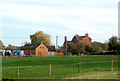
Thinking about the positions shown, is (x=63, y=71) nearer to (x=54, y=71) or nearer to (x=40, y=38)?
(x=54, y=71)

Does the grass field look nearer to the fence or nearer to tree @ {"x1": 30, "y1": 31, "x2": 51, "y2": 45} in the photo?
the fence

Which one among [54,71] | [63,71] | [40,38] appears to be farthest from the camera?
[40,38]

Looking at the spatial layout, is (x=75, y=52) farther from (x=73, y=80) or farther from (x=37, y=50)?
(x=73, y=80)

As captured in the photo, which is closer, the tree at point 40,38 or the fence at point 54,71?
the fence at point 54,71

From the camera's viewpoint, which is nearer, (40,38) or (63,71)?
(63,71)

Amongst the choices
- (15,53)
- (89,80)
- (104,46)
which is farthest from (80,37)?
(89,80)

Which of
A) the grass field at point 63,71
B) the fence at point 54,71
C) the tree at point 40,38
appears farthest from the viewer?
the tree at point 40,38

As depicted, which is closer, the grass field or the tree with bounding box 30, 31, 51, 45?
the grass field

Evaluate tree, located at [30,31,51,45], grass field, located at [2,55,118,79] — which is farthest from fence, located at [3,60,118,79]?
tree, located at [30,31,51,45]

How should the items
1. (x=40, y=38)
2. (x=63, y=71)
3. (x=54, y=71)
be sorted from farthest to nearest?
(x=40, y=38) → (x=54, y=71) → (x=63, y=71)

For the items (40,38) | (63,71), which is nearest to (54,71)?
(63,71)

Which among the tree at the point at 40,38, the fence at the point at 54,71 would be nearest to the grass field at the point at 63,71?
the fence at the point at 54,71

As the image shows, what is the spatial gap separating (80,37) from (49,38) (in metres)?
22.1

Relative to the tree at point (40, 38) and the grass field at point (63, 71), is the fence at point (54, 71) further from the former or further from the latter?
the tree at point (40, 38)
